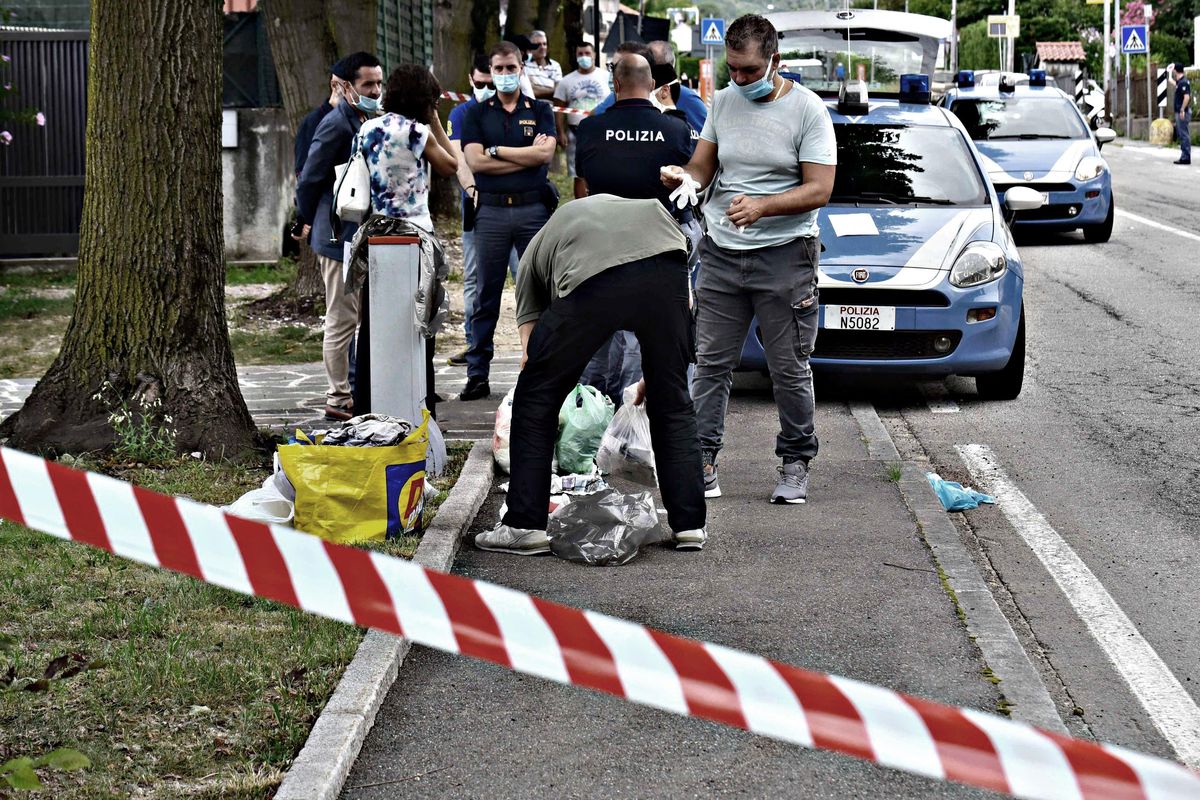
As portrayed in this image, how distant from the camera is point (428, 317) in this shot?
711 centimetres

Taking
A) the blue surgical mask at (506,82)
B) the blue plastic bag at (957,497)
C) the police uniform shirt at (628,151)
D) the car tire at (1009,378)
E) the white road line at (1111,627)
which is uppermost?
the blue surgical mask at (506,82)

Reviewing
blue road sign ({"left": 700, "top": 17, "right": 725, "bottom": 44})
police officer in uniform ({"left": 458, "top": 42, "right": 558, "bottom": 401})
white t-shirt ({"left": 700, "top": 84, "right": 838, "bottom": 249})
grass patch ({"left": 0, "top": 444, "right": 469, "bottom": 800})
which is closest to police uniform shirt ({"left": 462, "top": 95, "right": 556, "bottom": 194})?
police officer in uniform ({"left": 458, "top": 42, "right": 558, "bottom": 401})

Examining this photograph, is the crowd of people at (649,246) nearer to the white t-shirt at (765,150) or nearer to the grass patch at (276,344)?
the white t-shirt at (765,150)

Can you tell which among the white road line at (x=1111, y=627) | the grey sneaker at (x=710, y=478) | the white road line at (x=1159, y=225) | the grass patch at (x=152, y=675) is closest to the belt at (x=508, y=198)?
the grey sneaker at (x=710, y=478)

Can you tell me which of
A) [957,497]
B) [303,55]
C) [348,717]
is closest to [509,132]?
[957,497]

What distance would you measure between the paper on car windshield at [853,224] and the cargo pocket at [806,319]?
9.03 feet

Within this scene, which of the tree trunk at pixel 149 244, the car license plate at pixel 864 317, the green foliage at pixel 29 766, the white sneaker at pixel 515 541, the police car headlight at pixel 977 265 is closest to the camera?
the green foliage at pixel 29 766

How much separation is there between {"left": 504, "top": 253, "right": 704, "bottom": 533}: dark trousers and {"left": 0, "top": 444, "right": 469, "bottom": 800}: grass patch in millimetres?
524

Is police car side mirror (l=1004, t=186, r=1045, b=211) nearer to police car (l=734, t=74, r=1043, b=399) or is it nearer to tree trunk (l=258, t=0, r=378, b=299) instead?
police car (l=734, t=74, r=1043, b=399)

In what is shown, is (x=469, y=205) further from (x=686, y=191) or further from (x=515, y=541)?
(x=515, y=541)

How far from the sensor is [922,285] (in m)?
8.86

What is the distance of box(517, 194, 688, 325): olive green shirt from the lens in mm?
5691

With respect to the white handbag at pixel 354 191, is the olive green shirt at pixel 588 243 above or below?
below

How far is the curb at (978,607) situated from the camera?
14.3 feet
